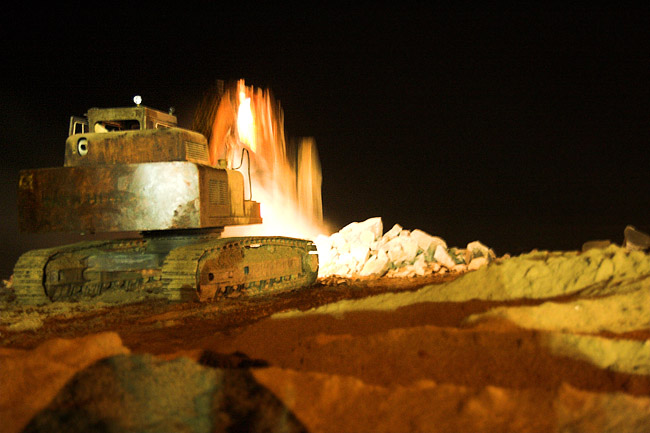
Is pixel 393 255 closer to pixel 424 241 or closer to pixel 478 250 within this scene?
pixel 424 241

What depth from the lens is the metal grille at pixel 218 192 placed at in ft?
27.3

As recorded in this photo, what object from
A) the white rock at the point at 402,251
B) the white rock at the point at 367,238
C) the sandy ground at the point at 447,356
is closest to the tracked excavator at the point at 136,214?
the sandy ground at the point at 447,356

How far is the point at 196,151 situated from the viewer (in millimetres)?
8430

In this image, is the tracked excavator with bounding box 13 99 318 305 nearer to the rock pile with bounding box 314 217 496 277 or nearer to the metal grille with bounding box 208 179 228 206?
the metal grille with bounding box 208 179 228 206

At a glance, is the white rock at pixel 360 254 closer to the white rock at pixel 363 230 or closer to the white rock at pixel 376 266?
the white rock at pixel 376 266

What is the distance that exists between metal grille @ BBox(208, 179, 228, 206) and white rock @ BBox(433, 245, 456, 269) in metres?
6.24

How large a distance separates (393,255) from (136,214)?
22.9 feet

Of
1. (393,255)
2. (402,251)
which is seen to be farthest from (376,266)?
(402,251)

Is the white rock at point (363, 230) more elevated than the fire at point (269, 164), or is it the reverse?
the fire at point (269, 164)

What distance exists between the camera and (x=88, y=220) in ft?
26.0

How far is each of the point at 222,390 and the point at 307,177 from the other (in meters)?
18.0

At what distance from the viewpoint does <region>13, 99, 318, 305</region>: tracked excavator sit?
25.9 ft

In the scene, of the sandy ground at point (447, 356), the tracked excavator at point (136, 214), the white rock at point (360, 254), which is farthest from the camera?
the white rock at point (360, 254)

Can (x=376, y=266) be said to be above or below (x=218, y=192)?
below
